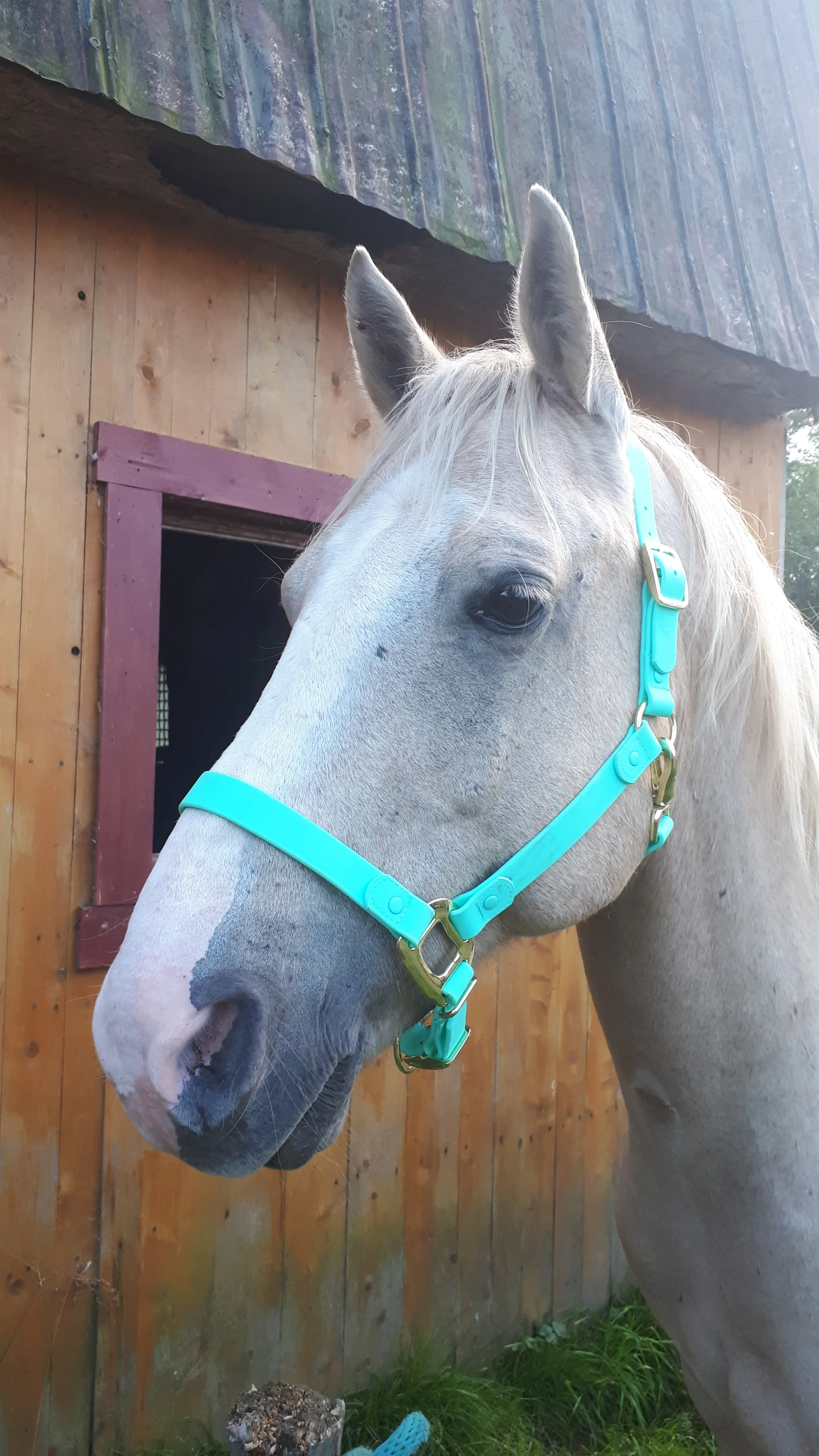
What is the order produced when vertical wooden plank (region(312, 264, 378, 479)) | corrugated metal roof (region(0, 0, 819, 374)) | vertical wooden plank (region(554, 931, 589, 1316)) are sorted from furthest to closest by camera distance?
vertical wooden plank (region(554, 931, 589, 1316)), vertical wooden plank (region(312, 264, 378, 479)), corrugated metal roof (region(0, 0, 819, 374))

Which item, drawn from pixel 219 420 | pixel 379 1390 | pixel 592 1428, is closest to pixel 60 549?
pixel 219 420

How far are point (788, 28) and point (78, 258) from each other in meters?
3.73

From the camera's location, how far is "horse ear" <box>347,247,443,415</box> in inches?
63.1

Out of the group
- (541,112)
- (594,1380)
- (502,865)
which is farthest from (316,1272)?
(541,112)

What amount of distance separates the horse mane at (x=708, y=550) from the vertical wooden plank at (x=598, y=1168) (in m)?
2.38

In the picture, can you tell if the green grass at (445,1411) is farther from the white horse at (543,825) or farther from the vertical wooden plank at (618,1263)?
the white horse at (543,825)

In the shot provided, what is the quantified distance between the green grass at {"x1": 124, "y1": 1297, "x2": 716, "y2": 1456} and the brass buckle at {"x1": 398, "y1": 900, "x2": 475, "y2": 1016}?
2.17 m

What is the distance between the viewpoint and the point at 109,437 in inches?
94.7

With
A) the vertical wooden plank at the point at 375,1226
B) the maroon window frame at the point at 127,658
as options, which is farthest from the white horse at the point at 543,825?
the vertical wooden plank at the point at 375,1226

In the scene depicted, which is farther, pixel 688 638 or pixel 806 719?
pixel 806 719

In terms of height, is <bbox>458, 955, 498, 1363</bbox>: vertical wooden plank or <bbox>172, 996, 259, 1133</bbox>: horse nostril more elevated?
<bbox>172, 996, 259, 1133</bbox>: horse nostril

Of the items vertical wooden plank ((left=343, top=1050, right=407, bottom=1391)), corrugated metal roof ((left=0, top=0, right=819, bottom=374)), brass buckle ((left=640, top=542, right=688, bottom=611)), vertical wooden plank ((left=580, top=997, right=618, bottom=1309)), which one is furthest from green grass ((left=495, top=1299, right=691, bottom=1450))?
corrugated metal roof ((left=0, top=0, right=819, bottom=374))

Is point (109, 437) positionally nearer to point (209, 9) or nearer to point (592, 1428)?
point (209, 9)

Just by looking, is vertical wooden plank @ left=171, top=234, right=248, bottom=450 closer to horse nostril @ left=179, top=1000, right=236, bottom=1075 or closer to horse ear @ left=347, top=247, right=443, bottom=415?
horse ear @ left=347, top=247, right=443, bottom=415
